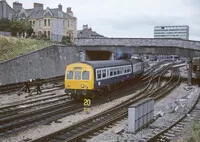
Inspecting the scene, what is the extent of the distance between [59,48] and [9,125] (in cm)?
2533

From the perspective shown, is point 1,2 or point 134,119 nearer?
point 134,119

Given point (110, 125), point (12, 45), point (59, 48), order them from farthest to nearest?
point (59, 48), point (12, 45), point (110, 125)

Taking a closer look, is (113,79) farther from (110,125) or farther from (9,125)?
(9,125)

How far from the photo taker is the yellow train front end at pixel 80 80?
76.6 feet

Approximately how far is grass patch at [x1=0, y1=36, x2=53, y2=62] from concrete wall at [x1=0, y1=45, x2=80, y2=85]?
5.65ft

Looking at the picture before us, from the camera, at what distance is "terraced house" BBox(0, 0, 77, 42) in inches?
2551

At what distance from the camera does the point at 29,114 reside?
62.0ft

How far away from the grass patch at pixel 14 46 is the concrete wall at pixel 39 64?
172 cm

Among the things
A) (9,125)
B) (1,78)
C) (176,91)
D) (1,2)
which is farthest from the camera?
(1,2)

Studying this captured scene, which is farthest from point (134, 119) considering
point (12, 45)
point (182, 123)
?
point (12, 45)

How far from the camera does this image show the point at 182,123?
693 inches

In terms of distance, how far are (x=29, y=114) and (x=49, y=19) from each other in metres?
47.8

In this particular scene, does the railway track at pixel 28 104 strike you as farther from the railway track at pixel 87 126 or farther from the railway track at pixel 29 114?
the railway track at pixel 87 126

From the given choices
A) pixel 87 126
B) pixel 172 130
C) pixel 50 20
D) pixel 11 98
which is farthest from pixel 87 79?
pixel 50 20
